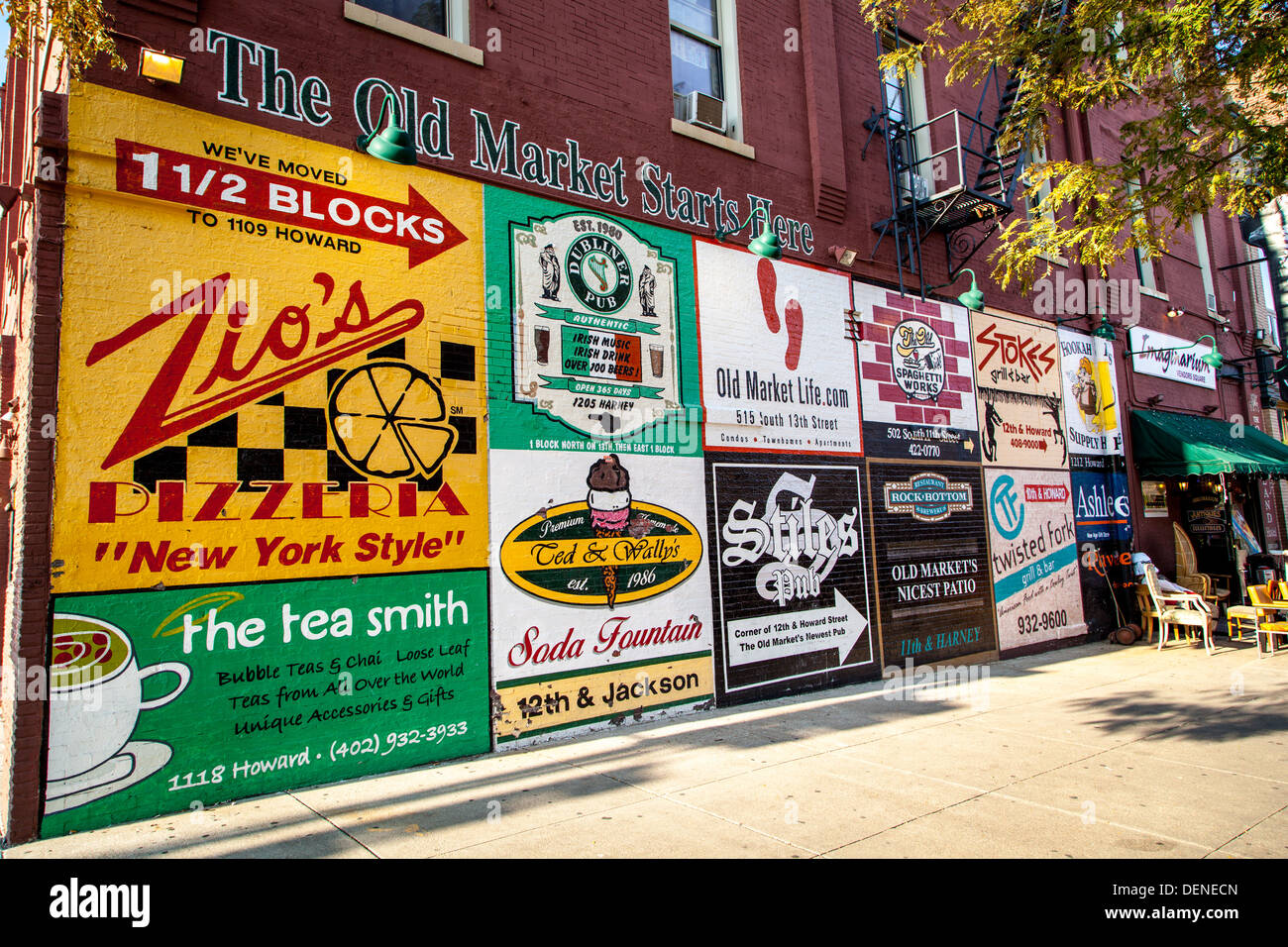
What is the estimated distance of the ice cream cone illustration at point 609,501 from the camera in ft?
24.2

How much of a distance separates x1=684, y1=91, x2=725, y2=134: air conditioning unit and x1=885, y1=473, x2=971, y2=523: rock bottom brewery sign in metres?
4.90

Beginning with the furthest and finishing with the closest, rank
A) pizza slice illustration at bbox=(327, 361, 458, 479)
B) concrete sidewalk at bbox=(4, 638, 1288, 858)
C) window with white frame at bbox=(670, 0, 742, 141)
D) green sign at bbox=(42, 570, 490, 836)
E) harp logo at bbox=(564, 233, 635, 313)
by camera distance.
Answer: window with white frame at bbox=(670, 0, 742, 141) < harp logo at bbox=(564, 233, 635, 313) < pizza slice illustration at bbox=(327, 361, 458, 479) < green sign at bbox=(42, 570, 490, 836) < concrete sidewalk at bbox=(4, 638, 1288, 858)

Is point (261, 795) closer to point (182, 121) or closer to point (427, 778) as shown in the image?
point (427, 778)

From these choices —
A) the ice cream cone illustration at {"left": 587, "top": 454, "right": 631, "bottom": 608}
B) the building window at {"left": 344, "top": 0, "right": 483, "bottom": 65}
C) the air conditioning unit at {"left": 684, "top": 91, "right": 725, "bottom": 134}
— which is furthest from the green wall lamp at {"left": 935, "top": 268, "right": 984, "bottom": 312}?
the building window at {"left": 344, "top": 0, "right": 483, "bottom": 65}

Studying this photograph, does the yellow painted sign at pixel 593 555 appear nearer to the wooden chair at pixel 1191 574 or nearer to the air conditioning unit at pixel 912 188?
the air conditioning unit at pixel 912 188

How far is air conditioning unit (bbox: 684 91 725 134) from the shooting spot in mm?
8805

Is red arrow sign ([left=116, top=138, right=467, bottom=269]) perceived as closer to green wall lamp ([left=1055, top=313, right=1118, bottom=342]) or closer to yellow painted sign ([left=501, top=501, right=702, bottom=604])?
yellow painted sign ([left=501, top=501, right=702, bottom=604])

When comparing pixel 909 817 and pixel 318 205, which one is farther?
pixel 318 205

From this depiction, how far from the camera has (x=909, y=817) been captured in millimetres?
4852

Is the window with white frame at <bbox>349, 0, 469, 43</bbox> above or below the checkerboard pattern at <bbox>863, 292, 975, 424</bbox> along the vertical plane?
above

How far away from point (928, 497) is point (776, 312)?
3463 millimetres

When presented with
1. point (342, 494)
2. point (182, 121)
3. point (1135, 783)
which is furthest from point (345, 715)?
point (1135, 783)

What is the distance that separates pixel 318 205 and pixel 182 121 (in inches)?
40.0

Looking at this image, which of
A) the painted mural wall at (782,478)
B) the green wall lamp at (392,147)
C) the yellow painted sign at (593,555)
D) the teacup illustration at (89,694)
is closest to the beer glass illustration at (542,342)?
the yellow painted sign at (593,555)
